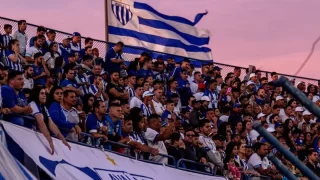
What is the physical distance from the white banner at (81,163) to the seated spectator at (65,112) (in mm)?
321

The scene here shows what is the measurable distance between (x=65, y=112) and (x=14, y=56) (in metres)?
3.34

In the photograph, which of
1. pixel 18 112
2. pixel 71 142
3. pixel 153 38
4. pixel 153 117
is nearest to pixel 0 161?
pixel 18 112

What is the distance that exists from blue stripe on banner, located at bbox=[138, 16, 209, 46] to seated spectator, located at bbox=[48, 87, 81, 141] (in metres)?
11.6

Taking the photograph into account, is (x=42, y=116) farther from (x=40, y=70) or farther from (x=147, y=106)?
(x=147, y=106)

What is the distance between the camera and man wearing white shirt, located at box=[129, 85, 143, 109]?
14678 millimetres

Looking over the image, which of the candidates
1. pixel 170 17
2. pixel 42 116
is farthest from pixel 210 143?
pixel 170 17

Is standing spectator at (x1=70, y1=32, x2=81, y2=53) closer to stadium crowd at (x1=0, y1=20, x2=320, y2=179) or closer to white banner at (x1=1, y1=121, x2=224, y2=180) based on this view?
stadium crowd at (x1=0, y1=20, x2=320, y2=179)

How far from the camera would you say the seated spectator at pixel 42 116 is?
934 cm

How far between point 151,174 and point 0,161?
11.8 ft

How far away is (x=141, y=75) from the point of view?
1647 centimetres

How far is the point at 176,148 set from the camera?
13398 millimetres

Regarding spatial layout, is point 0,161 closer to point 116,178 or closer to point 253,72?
point 116,178

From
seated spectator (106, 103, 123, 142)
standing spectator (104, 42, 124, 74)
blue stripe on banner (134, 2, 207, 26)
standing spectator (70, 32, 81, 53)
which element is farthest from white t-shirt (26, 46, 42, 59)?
blue stripe on banner (134, 2, 207, 26)

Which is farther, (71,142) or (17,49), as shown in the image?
(17,49)
